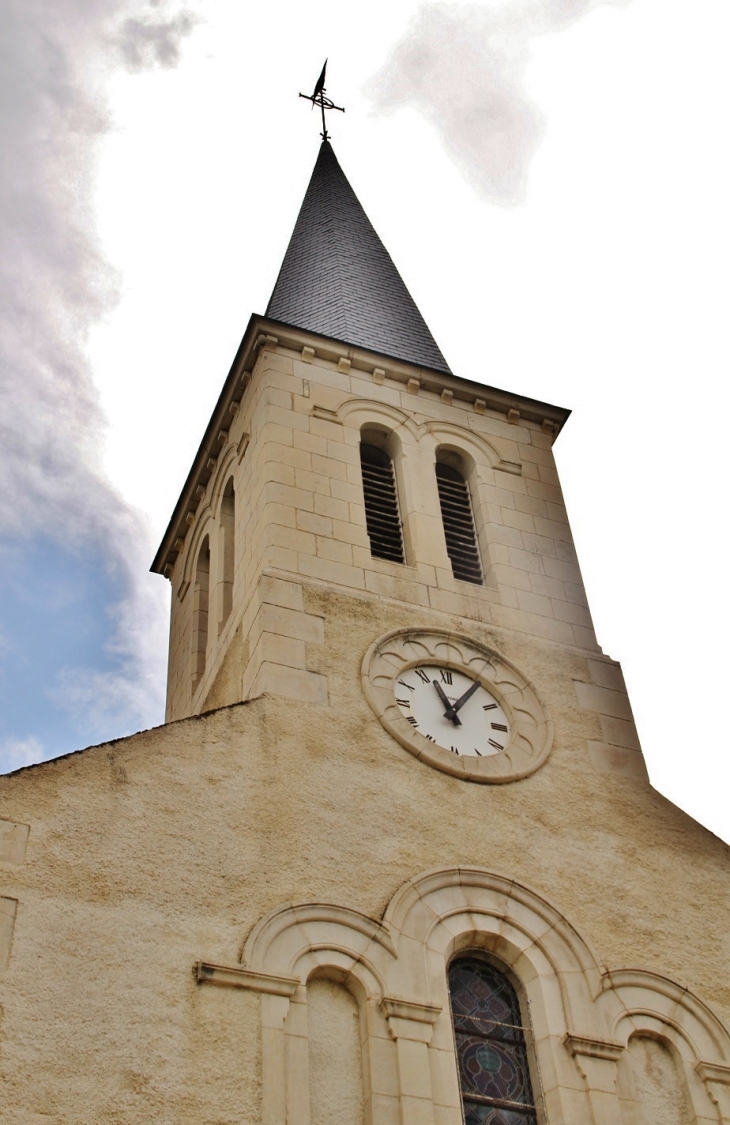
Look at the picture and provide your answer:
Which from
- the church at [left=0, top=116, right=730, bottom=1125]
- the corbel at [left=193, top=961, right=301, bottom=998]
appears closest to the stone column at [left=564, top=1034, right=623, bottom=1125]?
the church at [left=0, top=116, right=730, bottom=1125]

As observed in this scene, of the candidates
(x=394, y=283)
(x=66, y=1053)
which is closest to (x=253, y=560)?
(x=66, y=1053)

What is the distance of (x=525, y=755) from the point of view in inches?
549

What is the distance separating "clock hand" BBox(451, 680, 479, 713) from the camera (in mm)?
14162

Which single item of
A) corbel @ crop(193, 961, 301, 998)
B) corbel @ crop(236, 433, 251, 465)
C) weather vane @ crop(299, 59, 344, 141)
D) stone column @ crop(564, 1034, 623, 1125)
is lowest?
stone column @ crop(564, 1034, 623, 1125)

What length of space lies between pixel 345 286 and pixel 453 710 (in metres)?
9.89

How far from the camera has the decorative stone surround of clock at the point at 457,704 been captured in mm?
13586

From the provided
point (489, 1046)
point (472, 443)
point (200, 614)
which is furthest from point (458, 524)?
point (489, 1046)

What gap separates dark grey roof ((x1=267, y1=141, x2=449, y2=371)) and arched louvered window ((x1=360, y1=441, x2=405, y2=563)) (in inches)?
70.4

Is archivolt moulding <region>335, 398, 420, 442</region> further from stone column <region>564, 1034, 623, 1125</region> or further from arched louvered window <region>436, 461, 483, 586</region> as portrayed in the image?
stone column <region>564, 1034, 623, 1125</region>

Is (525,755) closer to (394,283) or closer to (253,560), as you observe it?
(253,560)

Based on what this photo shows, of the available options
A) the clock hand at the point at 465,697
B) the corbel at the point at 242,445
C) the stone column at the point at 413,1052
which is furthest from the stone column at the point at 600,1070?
the corbel at the point at 242,445

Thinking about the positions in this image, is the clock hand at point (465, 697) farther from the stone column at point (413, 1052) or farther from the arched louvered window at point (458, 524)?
the stone column at point (413, 1052)

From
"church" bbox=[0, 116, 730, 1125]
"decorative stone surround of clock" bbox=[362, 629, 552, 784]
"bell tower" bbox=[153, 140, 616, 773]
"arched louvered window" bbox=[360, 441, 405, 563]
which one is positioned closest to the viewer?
"church" bbox=[0, 116, 730, 1125]

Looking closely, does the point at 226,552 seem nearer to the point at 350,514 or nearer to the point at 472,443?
the point at 350,514
